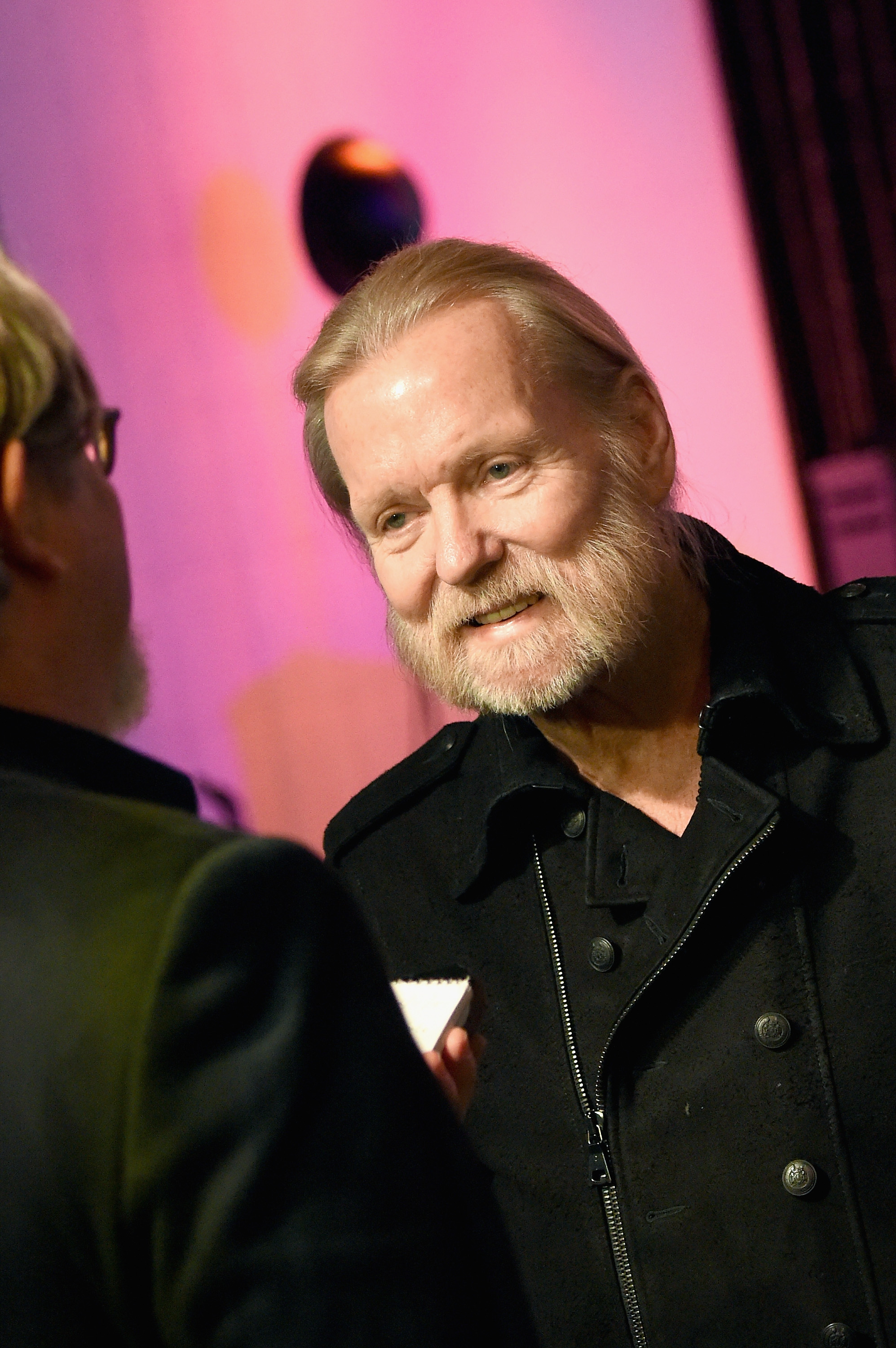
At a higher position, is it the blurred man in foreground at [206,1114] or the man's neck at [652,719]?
the blurred man in foreground at [206,1114]

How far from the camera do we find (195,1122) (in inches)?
25.0

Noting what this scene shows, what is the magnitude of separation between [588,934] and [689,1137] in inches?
9.9

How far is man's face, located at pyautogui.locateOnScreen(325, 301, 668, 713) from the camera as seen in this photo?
1553 mm

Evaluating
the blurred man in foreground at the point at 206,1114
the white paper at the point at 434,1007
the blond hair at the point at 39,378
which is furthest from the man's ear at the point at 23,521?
the white paper at the point at 434,1007

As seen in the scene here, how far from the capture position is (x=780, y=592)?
63.5 inches

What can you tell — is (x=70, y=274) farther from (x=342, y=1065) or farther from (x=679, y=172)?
(x=342, y=1065)

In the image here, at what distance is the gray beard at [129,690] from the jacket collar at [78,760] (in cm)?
5

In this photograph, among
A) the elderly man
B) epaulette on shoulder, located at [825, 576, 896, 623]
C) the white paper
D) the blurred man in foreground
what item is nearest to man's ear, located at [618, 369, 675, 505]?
the elderly man

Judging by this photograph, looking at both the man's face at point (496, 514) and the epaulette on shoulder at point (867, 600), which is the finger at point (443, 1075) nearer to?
the man's face at point (496, 514)

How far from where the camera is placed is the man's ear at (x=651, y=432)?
1.70 meters

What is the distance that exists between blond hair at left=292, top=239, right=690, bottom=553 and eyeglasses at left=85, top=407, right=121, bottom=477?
30.4 inches

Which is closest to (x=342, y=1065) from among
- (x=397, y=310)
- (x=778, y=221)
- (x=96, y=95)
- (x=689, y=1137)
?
(x=689, y=1137)

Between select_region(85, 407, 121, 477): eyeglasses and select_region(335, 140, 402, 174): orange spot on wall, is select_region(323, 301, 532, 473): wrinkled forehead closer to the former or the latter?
select_region(85, 407, 121, 477): eyeglasses

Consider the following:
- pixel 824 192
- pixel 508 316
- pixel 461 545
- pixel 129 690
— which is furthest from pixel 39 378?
pixel 824 192
